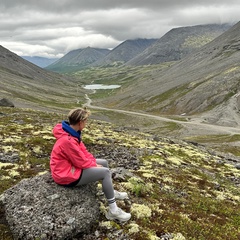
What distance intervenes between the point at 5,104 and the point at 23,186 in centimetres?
9285

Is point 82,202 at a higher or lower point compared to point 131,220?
higher

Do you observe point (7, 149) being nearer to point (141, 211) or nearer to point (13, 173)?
point (13, 173)

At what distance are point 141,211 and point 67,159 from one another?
4.49 metres

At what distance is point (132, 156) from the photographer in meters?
30.0

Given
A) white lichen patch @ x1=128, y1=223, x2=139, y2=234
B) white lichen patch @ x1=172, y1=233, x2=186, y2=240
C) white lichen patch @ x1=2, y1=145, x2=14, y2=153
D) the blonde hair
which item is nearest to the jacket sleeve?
the blonde hair

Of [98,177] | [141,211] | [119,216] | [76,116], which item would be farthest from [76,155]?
[141,211]

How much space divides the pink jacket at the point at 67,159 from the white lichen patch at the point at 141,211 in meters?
3.28

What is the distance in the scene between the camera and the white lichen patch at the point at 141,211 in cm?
1315

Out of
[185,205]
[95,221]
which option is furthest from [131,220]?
[185,205]

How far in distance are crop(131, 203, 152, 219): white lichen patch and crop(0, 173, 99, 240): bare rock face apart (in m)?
2.02

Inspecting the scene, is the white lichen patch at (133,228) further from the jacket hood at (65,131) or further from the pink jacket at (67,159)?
the jacket hood at (65,131)

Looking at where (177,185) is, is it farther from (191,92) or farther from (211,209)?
(191,92)

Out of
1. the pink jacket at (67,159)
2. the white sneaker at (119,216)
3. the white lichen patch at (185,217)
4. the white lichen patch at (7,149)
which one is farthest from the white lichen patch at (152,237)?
the white lichen patch at (7,149)

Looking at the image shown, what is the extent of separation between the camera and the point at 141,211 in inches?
527
